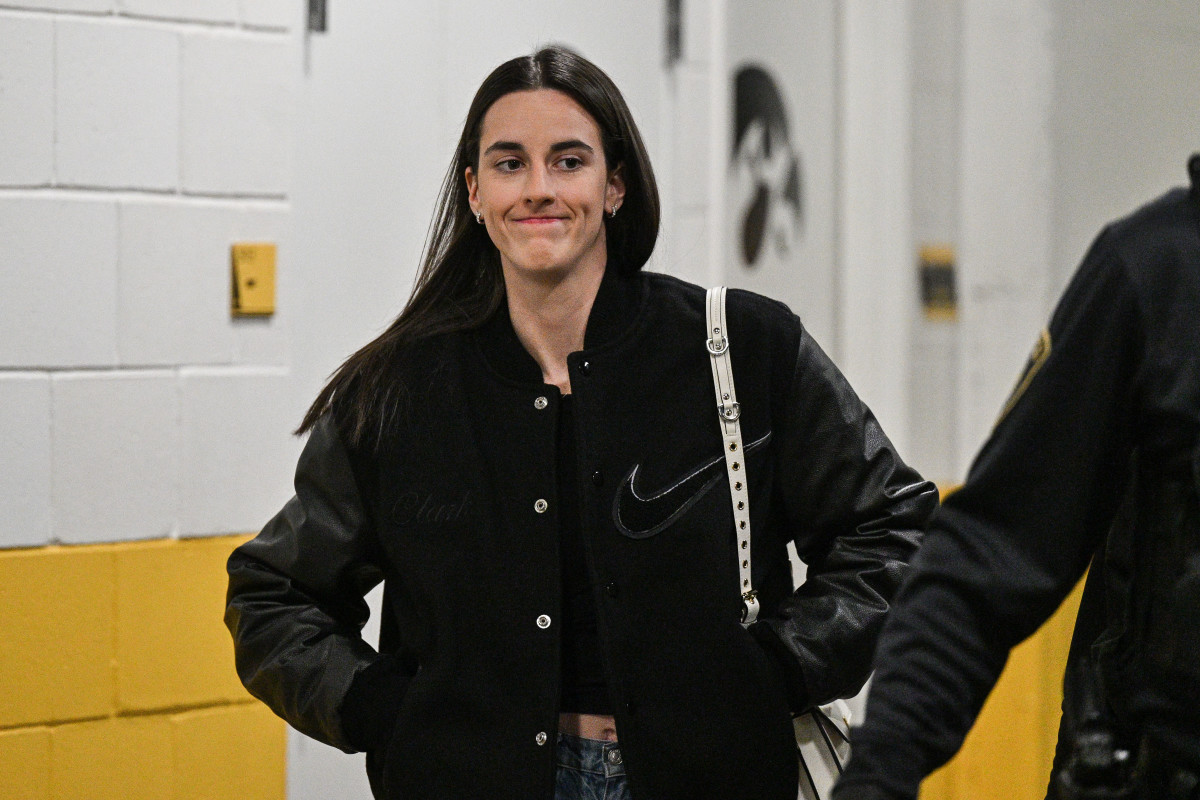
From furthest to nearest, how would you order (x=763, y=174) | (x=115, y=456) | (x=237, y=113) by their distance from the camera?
(x=763, y=174)
(x=237, y=113)
(x=115, y=456)

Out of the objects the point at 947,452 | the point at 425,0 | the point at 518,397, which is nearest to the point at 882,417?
the point at 947,452

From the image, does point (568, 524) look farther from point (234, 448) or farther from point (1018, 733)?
point (1018, 733)

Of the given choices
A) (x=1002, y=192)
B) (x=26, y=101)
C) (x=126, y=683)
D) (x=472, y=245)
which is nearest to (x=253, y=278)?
(x=26, y=101)

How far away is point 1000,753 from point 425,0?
95.3 inches

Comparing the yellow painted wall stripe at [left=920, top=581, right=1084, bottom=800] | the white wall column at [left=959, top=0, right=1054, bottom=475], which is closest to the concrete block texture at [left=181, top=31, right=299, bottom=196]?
the white wall column at [left=959, top=0, right=1054, bottom=475]

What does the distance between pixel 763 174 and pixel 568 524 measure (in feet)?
7.56

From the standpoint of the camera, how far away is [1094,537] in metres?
1.43

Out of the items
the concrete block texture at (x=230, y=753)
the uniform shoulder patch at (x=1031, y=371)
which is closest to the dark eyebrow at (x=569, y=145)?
the uniform shoulder patch at (x=1031, y=371)

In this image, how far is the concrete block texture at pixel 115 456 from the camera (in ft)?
10.3

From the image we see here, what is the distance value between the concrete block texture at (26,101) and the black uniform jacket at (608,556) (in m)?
1.19

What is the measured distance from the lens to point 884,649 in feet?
4.60

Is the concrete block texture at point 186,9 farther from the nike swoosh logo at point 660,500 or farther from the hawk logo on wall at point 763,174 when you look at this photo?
the nike swoosh logo at point 660,500

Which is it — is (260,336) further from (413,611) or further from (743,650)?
(743,650)

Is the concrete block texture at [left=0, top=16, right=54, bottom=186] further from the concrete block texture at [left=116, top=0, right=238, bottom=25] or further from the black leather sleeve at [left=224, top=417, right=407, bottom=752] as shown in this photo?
the black leather sleeve at [left=224, top=417, right=407, bottom=752]
